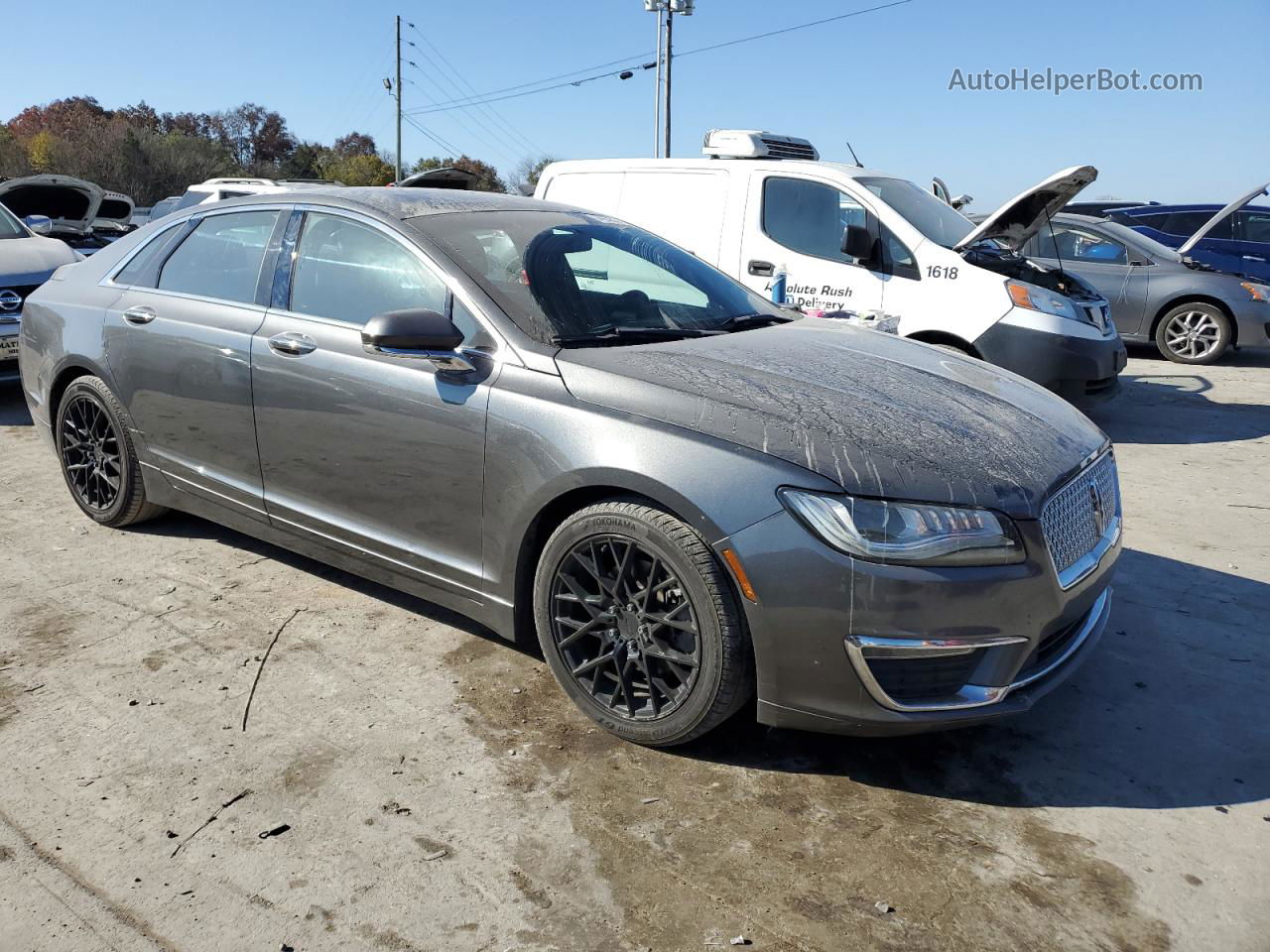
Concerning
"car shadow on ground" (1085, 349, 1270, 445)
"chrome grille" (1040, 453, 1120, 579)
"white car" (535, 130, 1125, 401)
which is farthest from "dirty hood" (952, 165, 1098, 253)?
"chrome grille" (1040, 453, 1120, 579)

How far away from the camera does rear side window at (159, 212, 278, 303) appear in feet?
13.4

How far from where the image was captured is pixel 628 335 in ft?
11.5

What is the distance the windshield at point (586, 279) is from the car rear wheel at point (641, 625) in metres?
0.74

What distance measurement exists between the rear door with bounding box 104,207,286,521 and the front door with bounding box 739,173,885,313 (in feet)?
13.4

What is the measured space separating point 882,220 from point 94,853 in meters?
6.14

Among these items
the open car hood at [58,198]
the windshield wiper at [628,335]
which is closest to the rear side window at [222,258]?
the windshield wiper at [628,335]

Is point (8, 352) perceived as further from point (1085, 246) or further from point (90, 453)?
point (1085, 246)

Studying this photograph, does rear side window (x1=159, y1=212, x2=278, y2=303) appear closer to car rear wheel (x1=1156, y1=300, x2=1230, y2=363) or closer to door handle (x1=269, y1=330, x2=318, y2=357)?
door handle (x1=269, y1=330, x2=318, y2=357)

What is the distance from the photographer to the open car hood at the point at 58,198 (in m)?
11.1

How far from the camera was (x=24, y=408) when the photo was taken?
7883 mm

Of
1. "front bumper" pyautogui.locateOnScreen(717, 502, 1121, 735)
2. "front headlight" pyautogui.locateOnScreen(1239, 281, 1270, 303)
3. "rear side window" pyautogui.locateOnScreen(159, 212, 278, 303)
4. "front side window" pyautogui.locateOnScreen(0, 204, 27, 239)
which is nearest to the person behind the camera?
"front bumper" pyautogui.locateOnScreen(717, 502, 1121, 735)

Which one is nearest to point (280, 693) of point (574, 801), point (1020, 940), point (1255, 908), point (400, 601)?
point (400, 601)

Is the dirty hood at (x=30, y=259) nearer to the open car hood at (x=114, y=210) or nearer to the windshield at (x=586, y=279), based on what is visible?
the open car hood at (x=114, y=210)

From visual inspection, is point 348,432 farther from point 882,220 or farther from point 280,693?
point 882,220
